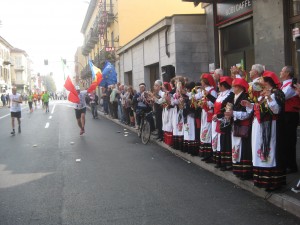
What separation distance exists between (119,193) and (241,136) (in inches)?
83.4

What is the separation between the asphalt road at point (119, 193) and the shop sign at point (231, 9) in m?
5.29

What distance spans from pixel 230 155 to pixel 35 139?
8.76m

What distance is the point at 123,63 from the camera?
29.0 metres

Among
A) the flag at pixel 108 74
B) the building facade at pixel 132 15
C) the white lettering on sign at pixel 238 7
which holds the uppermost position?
the building facade at pixel 132 15

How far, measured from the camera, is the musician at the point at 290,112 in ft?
21.2

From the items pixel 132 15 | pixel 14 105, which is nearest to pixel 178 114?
pixel 14 105

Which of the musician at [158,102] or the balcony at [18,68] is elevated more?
the balcony at [18,68]

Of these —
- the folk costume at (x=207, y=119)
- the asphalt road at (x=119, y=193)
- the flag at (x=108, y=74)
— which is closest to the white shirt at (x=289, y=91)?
the folk costume at (x=207, y=119)

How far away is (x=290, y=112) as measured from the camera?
6.59 meters

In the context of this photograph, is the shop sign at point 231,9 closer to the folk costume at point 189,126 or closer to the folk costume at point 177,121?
the folk costume at point 177,121

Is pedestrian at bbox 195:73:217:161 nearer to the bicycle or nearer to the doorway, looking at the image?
the bicycle

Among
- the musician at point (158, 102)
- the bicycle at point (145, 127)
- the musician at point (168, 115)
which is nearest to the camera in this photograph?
the musician at point (168, 115)

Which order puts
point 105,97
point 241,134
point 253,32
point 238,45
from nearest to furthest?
point 241,134 < point 253,32 < point 238,45 < point 105,97

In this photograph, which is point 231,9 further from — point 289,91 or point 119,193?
point 119,193
